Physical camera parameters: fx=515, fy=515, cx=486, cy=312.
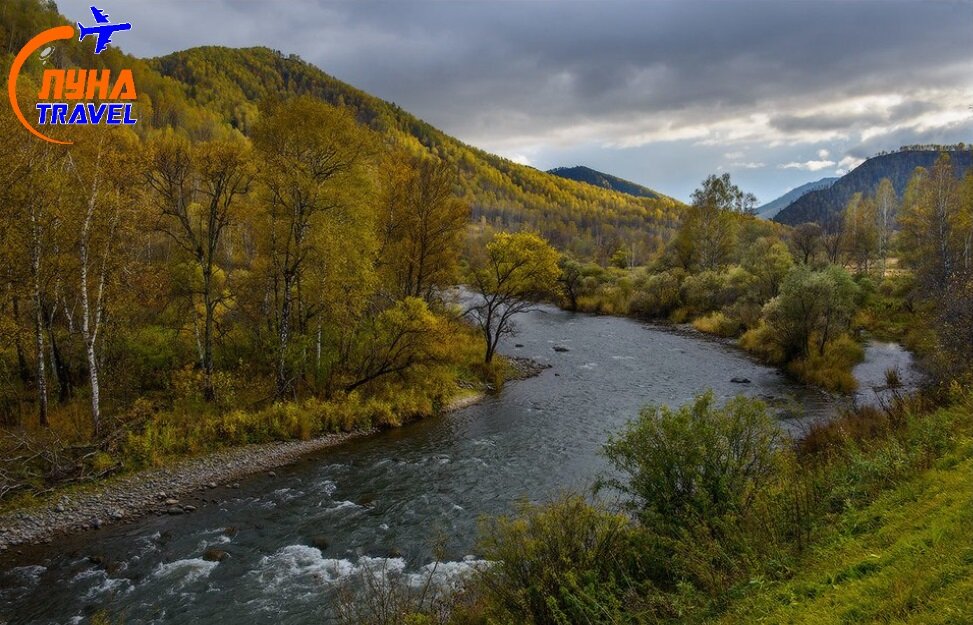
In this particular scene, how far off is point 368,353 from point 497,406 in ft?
25.3

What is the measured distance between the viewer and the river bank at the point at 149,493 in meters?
15.3

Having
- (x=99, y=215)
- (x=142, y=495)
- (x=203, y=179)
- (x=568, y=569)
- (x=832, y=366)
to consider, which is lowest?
(x=142, y=495)

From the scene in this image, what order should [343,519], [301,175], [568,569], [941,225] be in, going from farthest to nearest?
[941,225] < [301,175] < [343,519] < [568,569]

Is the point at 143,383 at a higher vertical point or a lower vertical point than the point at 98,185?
lower

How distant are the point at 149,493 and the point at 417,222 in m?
20.7

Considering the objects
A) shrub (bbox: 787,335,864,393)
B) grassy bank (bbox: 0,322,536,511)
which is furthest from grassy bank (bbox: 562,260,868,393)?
grassy bank (bbox: 0,322,536,511)

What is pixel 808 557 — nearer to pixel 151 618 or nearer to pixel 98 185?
pixel 151 618

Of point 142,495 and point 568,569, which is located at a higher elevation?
point 568,569

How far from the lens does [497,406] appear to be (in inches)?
1139

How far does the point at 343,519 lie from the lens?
54.3ft

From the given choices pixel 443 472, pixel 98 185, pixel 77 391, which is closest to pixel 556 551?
pixel 443 472

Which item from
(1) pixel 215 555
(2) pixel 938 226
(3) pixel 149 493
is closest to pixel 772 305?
(2) pixel 938 226

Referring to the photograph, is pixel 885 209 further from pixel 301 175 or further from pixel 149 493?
pixel 149 493

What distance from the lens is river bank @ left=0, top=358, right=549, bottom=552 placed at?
15266 mm
